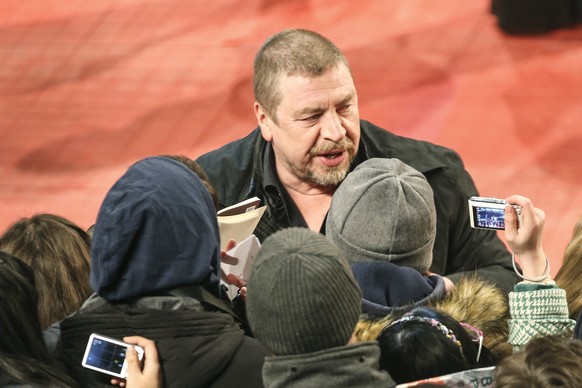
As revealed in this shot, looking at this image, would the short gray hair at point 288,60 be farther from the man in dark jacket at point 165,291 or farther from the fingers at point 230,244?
the man in dark jacket at point 165,291

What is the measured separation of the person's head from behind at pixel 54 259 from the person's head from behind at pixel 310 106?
0.82 metres

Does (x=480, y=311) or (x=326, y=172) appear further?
(x=326, y=172)

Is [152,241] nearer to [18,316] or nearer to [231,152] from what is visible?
[18,316]

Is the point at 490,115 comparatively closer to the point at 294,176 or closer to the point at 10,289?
the point at 294,176

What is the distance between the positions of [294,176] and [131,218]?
4.24 feet

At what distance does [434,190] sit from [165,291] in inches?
53.2

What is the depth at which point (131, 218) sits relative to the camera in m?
1.81

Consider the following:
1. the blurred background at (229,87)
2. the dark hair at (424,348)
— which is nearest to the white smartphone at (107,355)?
the dark hair at (424,348)

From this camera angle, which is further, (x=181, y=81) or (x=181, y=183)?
(x=181, y=81)

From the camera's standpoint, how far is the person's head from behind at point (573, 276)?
2.32m

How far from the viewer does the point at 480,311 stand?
2.05 m

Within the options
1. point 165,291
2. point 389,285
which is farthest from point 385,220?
point 165,291

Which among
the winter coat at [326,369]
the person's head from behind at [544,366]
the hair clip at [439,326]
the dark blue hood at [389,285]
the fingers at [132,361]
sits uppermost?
the winter coat at [326,369]

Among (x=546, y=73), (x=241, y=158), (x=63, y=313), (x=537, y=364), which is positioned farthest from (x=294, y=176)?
(x=546, y=73)
